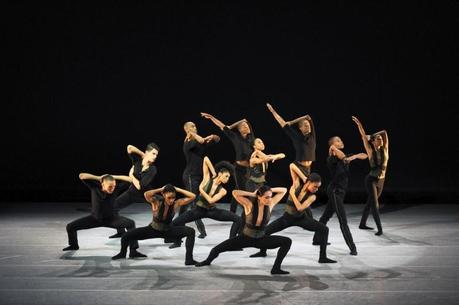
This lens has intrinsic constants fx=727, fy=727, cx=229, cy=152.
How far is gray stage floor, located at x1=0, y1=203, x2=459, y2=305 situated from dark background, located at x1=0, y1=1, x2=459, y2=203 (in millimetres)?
2411

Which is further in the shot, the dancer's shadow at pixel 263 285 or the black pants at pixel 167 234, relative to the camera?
the black pants at pixel 167 234

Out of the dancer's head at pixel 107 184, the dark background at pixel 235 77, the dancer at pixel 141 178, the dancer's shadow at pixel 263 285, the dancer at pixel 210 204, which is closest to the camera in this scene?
the dancer's shadow at pixel 263 285

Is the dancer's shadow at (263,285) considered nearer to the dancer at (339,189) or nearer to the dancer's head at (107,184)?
the dancer at (339,189)

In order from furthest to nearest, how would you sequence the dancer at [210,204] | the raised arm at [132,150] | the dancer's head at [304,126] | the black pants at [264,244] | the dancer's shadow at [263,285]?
the raised arm at [132,150] < the dancer's head at [304,126] < the dancer at [210,204] < the black pants at [264,244] < the dancer's shadow at [263,285]

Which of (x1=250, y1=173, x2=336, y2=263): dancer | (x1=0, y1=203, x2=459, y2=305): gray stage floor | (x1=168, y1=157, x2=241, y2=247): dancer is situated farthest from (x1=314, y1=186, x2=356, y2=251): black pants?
(x1=168, y1=157, x2=241, y2=247): dancer

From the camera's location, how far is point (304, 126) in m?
7.33

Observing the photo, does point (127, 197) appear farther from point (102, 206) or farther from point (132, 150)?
point (102, 206)

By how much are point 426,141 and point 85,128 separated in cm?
476

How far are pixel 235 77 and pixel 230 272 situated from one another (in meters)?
4.66

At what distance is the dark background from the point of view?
9883 millimetres

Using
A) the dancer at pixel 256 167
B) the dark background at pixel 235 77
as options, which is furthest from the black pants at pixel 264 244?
the dark background at pixel 235 77

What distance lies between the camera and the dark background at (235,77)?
32.4ft

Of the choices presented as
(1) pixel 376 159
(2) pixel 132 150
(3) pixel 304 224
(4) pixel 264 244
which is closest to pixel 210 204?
(3) pixel 304 224

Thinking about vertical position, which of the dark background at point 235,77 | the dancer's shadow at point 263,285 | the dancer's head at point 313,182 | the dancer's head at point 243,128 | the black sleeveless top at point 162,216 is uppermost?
the dark background at point 235,77
